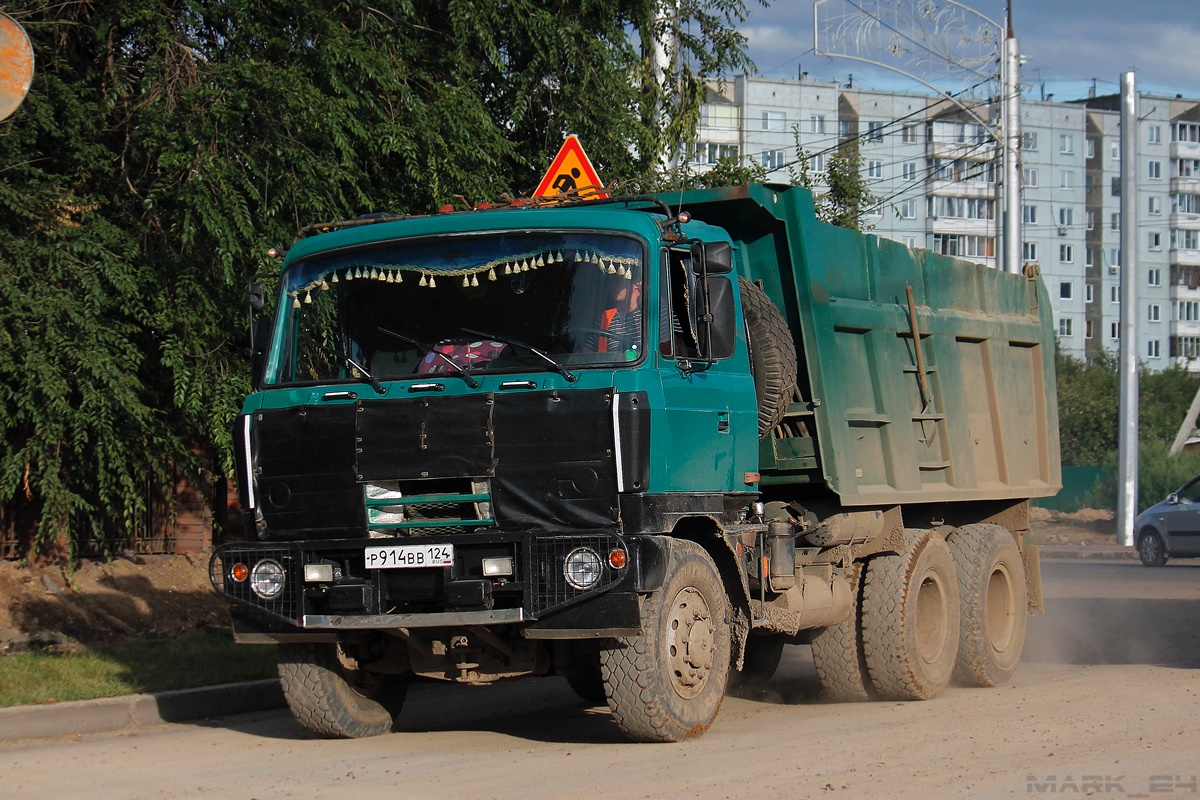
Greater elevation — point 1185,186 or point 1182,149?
point 1182,149

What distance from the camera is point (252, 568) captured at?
737 centimetres

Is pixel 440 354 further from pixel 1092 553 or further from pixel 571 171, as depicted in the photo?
pixel 1092 553

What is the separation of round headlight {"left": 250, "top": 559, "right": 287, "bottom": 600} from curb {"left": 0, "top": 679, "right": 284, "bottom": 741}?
1.77m

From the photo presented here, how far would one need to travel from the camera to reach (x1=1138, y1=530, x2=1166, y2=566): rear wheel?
2436cm

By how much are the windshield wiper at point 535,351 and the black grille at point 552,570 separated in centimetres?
77

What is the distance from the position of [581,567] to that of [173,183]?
520cm

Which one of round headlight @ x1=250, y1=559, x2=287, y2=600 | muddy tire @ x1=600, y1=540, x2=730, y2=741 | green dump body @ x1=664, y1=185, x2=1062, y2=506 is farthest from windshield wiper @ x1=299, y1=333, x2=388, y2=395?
green dump body @ x1=664, y1=185, x2=1062, y2=506

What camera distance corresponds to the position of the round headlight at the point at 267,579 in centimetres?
731

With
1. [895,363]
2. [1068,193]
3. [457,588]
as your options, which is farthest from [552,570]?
[1068,193]

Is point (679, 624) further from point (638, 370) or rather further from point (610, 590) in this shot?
point (638, 370)

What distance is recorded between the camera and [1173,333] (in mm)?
89562

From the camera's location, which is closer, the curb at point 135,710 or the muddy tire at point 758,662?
the curb at point 135,710

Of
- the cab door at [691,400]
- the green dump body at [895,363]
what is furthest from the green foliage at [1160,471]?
the cab door at [691,400]

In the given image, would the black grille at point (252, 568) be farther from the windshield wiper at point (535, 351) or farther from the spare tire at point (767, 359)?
the spare tire at point (767, 359)
